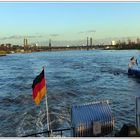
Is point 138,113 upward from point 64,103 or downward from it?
upward

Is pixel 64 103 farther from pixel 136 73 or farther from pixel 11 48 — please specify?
pixel 11 48

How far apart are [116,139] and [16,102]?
13.9m

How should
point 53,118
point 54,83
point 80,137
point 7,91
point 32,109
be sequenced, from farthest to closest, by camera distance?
point 54,83 → point 7,91 → point 32,109 → point 53,118 → point 80,137

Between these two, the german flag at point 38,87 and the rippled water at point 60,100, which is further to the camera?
the rippled water at point 60,100

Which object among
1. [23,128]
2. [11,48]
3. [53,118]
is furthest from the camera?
[11,48]

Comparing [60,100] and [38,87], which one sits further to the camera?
[60,100]

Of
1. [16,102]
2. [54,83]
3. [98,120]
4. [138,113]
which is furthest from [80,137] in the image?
[54,83]

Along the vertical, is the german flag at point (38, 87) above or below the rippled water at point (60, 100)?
above

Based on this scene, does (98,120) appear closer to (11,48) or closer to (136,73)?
(136,73)

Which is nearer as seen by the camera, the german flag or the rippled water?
the german flag

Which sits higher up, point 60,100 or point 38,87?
point 38,87

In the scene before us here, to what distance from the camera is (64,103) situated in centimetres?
2081

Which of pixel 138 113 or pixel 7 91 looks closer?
pixel 138 113

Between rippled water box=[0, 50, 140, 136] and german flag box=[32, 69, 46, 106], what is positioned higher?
german flag box=[32, 69, 46, 106]
